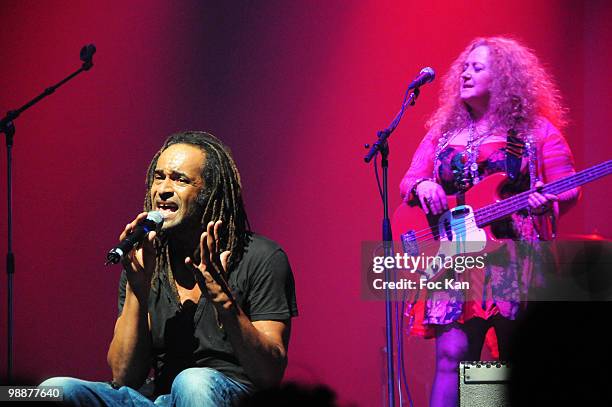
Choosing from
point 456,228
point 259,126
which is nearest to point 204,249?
point 456,228

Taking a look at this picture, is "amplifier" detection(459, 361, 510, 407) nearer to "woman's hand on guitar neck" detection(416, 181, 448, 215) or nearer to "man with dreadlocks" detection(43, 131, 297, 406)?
"man with dreadlocks" detection(43, 131, 297, 406)

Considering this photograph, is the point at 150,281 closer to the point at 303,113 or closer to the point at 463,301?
the point at 463,301

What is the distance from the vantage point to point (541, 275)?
4.55m

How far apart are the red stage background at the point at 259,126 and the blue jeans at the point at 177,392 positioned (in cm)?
234

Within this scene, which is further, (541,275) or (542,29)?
(542,29)

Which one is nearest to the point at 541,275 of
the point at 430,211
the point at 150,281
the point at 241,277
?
the point at 430,211

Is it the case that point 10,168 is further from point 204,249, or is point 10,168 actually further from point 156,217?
point 204,249

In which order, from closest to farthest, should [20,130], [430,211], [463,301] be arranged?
[463,301]
[430,211]
[20,130]

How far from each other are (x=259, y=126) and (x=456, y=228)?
1.41 metres

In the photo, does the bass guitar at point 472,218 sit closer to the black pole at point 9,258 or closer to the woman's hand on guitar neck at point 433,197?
the woman's hand on guitar neck at point 433,197

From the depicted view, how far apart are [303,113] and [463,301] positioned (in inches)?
65.3

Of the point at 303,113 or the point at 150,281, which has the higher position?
the point at 303,113

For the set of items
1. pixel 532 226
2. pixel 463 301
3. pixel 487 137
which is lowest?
pixel 463 301

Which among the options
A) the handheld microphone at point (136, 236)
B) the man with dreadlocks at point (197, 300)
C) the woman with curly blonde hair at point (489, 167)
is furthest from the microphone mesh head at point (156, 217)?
the woman with curly blonde hair at point (489, 167)
